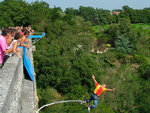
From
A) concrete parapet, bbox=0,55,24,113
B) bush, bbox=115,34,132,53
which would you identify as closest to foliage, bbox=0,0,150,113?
bush, bbox=115,34,132,53

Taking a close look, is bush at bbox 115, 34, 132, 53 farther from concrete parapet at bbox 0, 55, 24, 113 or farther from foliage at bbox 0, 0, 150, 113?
concrete parapet at bbox 0, 55, 24, 113

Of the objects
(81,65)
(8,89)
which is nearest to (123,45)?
(81,65)

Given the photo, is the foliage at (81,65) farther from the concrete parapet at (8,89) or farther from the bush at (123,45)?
the concrete parapet at (8,89)

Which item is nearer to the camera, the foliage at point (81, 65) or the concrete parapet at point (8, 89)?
the concrete parapet at point (8, 89)

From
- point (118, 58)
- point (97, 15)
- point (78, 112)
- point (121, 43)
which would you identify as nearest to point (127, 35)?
point (121, 43)

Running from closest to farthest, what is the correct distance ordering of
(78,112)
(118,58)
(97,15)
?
(78,112)
(118,58)
(97,15)

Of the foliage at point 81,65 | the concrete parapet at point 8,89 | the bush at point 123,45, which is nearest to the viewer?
the concrete parapet at point 8,89

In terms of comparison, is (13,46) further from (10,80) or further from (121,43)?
(121,43)

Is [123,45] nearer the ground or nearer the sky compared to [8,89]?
nearer the ground

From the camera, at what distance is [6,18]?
39094 mm

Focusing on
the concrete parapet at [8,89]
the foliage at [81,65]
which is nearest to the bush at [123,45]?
the foliage at [81,65]

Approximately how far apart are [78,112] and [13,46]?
21.0m

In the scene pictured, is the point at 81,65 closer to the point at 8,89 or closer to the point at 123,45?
the point at 123,45

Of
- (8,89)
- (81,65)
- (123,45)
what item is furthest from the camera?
(123,45)
